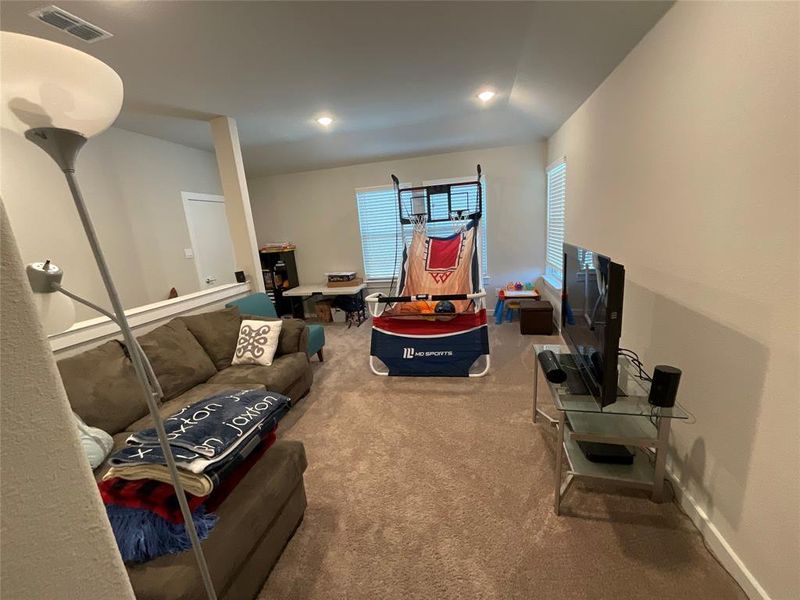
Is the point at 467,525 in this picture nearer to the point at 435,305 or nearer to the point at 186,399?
the point at 186,399

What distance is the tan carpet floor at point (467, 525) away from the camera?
131cm

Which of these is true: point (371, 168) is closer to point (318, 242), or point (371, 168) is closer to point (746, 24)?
point (318, 242)

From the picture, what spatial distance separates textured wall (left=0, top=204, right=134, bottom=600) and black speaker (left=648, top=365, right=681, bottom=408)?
1.82 m

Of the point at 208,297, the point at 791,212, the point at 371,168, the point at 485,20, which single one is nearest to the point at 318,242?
the point at 371,168

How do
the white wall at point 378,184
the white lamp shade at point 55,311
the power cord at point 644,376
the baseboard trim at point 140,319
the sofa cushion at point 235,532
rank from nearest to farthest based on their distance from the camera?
the white lamp shade at point 55,311, the sofa cushion at point 235,532, the power cord at point 644,376, the baseboard trim at point 140,319, the white wall at point 378,184

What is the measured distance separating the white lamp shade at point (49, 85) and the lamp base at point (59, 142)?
0.01 meters

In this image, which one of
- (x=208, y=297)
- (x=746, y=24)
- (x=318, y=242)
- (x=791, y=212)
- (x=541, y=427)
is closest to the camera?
(x=791, y=212)

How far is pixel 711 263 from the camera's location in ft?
4.45

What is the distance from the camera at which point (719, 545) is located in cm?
133

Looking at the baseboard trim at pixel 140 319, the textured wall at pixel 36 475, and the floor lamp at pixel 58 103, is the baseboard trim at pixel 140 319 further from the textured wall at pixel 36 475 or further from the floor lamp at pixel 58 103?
the textured wall at pixel 36 475

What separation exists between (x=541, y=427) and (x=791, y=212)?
5.49ft

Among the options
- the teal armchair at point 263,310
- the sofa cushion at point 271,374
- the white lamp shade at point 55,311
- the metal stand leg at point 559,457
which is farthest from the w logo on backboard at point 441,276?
the white lamp shade at point 55,311

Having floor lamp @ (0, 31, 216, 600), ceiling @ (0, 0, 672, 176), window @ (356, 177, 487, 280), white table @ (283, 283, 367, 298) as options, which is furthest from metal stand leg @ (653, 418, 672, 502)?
white table @ (283, 283, 367, 298)

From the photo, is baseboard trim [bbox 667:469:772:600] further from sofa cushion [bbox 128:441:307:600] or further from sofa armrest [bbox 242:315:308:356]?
sofa armrest [bbox 242:315:308:356]
